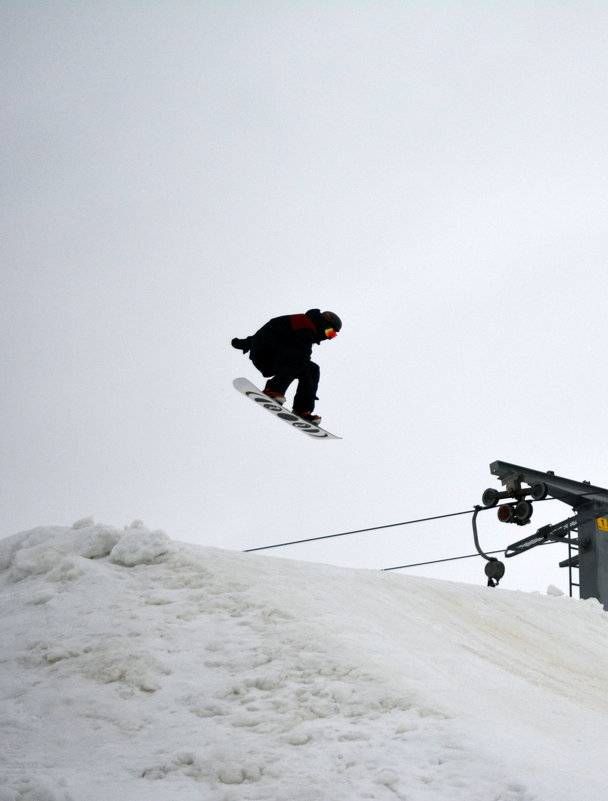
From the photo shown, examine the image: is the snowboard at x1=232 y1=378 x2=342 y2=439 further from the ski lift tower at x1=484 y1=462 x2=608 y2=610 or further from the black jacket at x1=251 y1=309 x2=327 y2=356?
the ski lift tower at x1=484 y1=462 x2=608 y2=610

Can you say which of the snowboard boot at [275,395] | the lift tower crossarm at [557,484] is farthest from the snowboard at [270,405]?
the lift tower crossarm at [557,484]

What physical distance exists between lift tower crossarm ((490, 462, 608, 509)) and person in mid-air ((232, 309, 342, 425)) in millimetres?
4693

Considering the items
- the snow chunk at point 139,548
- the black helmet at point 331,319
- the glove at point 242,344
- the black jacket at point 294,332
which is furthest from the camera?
the glove at point 242,344

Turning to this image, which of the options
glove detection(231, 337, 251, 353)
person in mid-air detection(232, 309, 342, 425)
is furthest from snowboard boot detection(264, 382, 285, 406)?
glove detection(231, 337, 251, 353)

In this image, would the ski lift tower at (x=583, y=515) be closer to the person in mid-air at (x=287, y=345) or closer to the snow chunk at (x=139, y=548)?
the person in mid-air at (x=287, y=345)

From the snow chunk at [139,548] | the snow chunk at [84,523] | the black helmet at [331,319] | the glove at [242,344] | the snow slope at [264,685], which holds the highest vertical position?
the black helmet at [331,319]

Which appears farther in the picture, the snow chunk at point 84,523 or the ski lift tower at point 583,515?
the ski lift tower at point 583,515

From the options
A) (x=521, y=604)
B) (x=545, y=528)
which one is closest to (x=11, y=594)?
(x=521, y=604)

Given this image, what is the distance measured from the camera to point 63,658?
23.8 feet

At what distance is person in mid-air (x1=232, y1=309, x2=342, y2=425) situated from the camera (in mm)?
13594

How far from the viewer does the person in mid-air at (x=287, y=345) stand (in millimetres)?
13594

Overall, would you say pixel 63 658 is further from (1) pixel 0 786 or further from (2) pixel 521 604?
(2) pixel 521 604

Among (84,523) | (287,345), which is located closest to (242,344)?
(287,345)

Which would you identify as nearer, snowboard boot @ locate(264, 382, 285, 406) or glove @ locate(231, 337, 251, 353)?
snowboard boot @ locate(264, 382, 285, 406)
